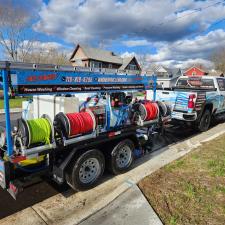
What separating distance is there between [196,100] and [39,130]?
222 inches

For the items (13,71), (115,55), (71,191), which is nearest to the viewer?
(13,71)

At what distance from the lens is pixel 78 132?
13.0ft

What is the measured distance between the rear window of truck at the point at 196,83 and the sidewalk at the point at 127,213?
7.13m

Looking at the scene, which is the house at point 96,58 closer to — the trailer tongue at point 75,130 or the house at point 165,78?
the house at point 165,78

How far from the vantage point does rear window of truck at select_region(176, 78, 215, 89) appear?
9695 mm

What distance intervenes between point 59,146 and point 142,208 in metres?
1.62

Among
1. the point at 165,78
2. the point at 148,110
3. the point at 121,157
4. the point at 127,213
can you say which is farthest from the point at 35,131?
the point at 165,78

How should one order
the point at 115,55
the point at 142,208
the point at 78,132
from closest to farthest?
the point at 142,208, the point at 78,132, the point at 115,55

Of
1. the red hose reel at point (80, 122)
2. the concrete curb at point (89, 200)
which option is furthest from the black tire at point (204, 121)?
the red hose reel at point (80, 122)

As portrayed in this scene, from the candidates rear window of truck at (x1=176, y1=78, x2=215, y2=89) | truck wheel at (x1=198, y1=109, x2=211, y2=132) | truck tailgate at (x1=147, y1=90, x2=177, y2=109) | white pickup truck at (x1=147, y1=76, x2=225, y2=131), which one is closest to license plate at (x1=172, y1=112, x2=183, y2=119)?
white pickup truck at (x1=147, y1=76, x2=225, y2=131)

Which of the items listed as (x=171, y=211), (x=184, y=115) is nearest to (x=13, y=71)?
(x=171, y=211)

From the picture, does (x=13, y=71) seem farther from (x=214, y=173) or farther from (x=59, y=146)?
(x=214, y=173)

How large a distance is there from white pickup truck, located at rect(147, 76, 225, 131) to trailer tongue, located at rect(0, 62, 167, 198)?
6.78ft

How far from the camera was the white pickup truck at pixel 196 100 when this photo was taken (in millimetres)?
7629
